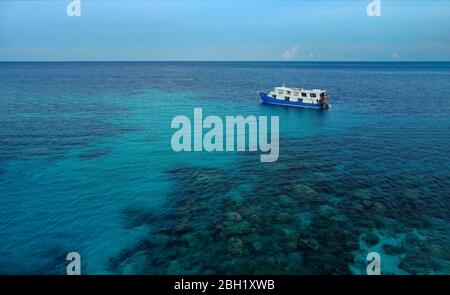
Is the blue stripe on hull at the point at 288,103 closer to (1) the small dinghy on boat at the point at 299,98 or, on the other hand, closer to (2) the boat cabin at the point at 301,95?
(1) the small dinghy on boat at the point at 299,98

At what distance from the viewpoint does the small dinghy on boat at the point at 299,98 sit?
296ft

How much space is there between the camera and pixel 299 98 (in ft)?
307

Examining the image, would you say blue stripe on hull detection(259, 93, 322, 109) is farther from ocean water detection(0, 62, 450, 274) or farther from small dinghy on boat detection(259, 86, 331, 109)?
ocean water detection(0, 62, 450, 274)

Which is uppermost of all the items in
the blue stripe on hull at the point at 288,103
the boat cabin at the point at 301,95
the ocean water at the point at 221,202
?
the boat cabin at the point at 301,95

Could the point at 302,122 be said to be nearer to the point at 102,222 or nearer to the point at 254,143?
the point at 254,143

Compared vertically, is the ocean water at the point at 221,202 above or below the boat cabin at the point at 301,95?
below

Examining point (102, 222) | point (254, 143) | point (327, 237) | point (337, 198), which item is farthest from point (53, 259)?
point (254, 143)

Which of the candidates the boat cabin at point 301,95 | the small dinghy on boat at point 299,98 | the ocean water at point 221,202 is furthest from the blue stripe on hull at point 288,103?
the ocean water at point 221,202

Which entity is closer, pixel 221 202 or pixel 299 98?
pixel 221 202

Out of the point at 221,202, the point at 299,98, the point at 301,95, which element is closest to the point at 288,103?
the point at 299,98

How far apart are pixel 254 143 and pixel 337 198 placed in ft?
76.1

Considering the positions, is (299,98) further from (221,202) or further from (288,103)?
(221,202)

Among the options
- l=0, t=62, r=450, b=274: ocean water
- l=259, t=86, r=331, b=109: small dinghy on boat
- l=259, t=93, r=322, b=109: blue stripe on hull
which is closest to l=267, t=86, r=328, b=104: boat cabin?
l=259, t=86, r=331, b=109: small dinghy on boat

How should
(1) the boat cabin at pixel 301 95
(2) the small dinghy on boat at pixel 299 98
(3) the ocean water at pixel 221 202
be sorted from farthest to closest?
(1) the boat cabin at pixel 301 95 < (2) the small dinghy on boat at pixel 299 98 < (3) the ocean water at pixel 221 202
